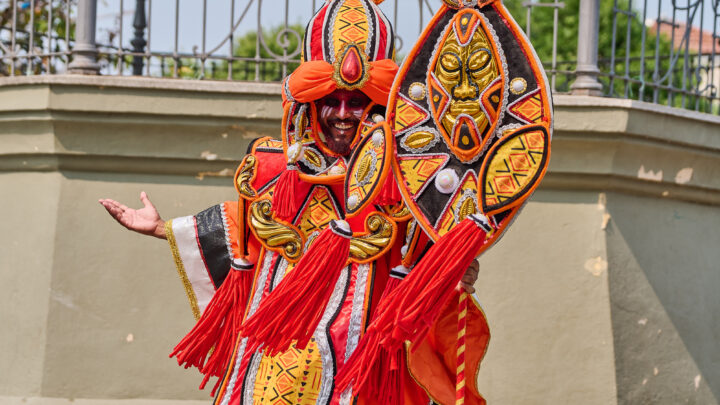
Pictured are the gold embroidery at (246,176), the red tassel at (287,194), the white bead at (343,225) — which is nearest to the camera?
the white bead at (343,225)

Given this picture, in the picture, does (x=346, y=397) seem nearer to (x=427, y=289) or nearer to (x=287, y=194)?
(x=427, y=289)

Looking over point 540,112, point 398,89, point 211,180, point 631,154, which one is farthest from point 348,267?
point 631,154

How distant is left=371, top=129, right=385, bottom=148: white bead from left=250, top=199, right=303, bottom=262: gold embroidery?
1.49ft

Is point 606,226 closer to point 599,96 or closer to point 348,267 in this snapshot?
point 599,96

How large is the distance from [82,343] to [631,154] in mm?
2634

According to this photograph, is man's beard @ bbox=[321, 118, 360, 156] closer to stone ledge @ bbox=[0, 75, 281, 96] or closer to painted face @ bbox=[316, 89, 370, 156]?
painted face @ bbox=[316, 89, 370, 156]

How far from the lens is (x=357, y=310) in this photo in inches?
135

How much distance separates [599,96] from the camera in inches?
A: 203

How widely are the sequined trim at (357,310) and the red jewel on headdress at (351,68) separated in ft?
1.92

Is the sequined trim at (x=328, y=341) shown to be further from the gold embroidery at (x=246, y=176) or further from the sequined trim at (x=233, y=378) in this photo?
the gold embroidery at (x=246, y=176)

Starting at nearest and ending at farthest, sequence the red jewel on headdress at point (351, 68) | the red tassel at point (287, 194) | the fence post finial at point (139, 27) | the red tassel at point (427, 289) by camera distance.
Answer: the red tassel at point (427, 289) < the red jewel on headdress at point (351, 68) < the red tassel at point (287, 194) < the fence post finial at point (139, 27)

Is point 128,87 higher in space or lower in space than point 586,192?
higher

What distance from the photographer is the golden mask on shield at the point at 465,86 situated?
10.4 ft

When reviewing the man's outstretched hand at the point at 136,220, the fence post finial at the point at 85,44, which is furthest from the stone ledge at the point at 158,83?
the man's outstretched hand at the point at 136,220
